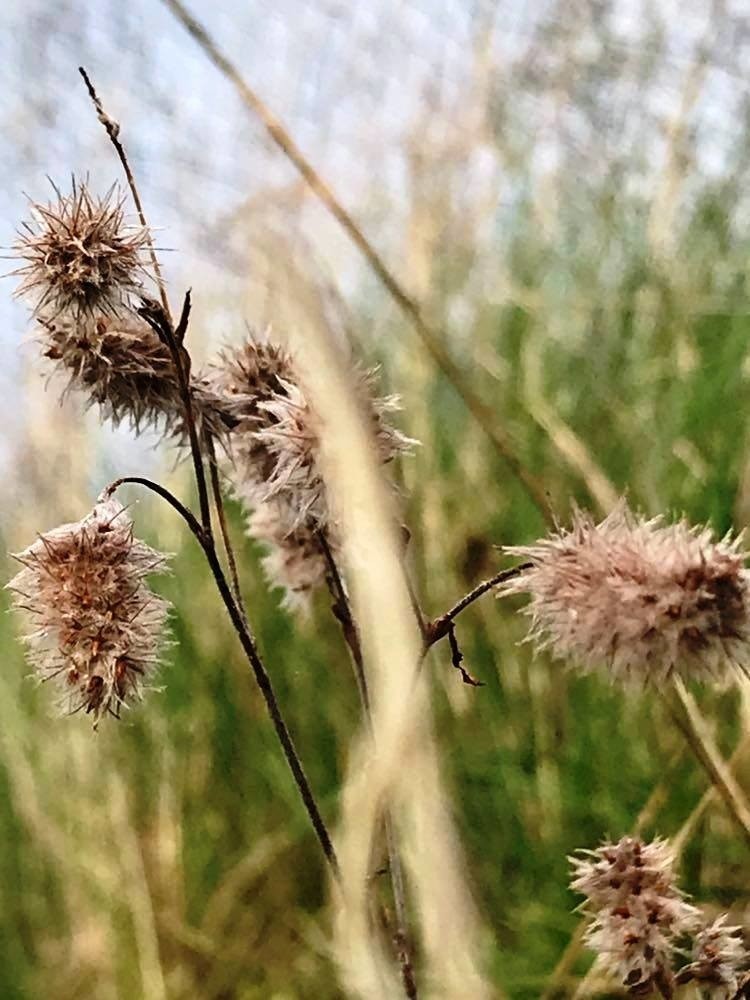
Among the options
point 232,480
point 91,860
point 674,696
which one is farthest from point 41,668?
point 91,860

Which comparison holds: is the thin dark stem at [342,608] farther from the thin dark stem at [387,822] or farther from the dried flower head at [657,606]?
the dried flower head at [657,606]

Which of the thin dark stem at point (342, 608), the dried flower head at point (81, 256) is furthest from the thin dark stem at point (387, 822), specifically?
the dried flower head at point (81, 256)

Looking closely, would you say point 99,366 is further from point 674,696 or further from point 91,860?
point 91,860

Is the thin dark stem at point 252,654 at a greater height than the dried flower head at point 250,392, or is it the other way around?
the dried flower head at point 250,392

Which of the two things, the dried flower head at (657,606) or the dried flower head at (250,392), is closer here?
the dried flower head at (657,606)

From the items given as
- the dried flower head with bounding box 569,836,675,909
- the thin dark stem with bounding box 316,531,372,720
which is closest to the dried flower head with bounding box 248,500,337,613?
the thin dark stem with bounding box 316,531,372,720

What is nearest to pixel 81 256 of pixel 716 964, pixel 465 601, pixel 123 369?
pixel 123 369
